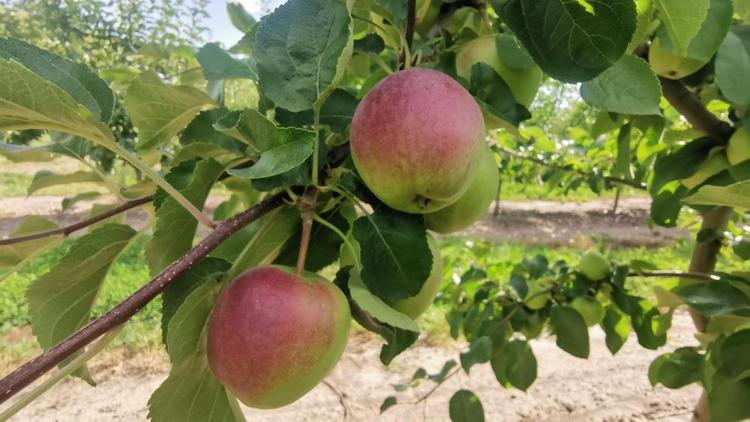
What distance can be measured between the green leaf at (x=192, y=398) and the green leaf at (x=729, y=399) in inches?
26.1

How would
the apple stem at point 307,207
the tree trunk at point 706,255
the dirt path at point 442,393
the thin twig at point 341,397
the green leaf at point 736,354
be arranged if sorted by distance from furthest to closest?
the thin twig at point 341,397
the dirt path at point 442,393
the tree trunk at point 706,255
the green leaf at point 736,354
the apple stem at point 307,207

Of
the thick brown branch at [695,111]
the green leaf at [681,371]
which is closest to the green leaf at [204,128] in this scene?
the thick brown branch at [695,111]

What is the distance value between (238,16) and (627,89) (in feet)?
1.97

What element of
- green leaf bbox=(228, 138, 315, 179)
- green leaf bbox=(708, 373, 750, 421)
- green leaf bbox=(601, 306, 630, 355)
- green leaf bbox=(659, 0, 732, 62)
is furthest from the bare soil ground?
green leaf bbox=(228, 138, 315, 179)

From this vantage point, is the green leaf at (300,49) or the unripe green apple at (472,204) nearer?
the green leaf at (300,49)

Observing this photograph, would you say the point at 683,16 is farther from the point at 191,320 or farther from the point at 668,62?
the point at 191,320

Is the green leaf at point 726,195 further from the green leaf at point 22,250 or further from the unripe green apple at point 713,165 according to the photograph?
the green leaf at point 22,250

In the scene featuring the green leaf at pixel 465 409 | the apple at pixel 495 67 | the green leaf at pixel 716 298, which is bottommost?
the green leaf at pixel 465 409

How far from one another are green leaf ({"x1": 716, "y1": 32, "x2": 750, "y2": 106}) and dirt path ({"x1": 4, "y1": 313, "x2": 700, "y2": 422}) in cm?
180

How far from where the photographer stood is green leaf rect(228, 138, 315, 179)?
0.45 metres

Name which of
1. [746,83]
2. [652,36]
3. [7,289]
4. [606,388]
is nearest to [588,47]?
[746,83]

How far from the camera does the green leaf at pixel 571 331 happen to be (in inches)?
48.7

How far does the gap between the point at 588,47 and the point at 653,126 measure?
65 cm

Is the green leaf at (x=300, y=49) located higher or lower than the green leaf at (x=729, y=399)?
higher
